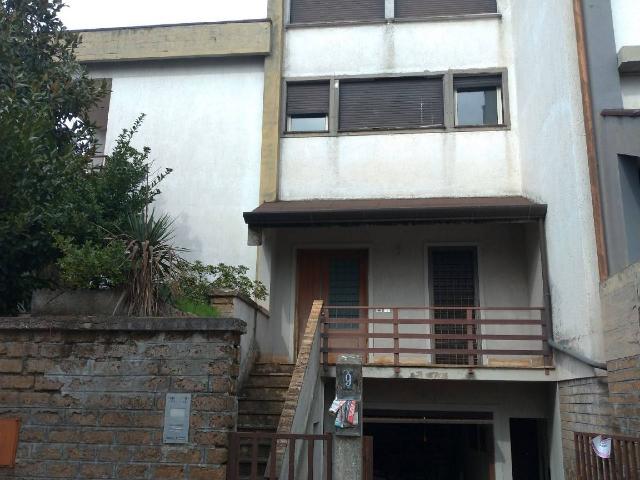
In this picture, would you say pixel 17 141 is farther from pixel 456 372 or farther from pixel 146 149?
pixel 456 372

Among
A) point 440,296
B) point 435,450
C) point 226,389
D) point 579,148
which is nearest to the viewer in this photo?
point 226,389

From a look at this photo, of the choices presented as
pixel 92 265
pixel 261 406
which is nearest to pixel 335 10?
pixel 92 265

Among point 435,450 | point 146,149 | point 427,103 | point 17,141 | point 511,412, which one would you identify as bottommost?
point 435,450

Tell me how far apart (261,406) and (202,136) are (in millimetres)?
5699

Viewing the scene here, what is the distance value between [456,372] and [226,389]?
571 centimetres

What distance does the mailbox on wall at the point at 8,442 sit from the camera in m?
4.55

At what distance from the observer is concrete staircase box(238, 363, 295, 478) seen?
700 cm

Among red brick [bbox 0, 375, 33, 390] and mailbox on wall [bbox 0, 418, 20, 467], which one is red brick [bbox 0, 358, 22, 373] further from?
mailbox on wall [bbox 0, 418, 20, 467]

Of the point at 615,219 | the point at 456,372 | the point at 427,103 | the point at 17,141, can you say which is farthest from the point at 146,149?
the point at 615,219

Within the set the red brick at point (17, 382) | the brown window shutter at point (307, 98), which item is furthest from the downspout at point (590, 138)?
the red brick at point (17, 382)

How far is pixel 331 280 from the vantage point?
11.5 meters

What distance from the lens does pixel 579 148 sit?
7660mm

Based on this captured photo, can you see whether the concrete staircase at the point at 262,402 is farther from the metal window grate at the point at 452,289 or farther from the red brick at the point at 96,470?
the metal window grate at the point at 452,289

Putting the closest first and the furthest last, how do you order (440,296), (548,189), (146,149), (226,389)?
(226,389) → (548,189) → (146,149) → (440,296)
